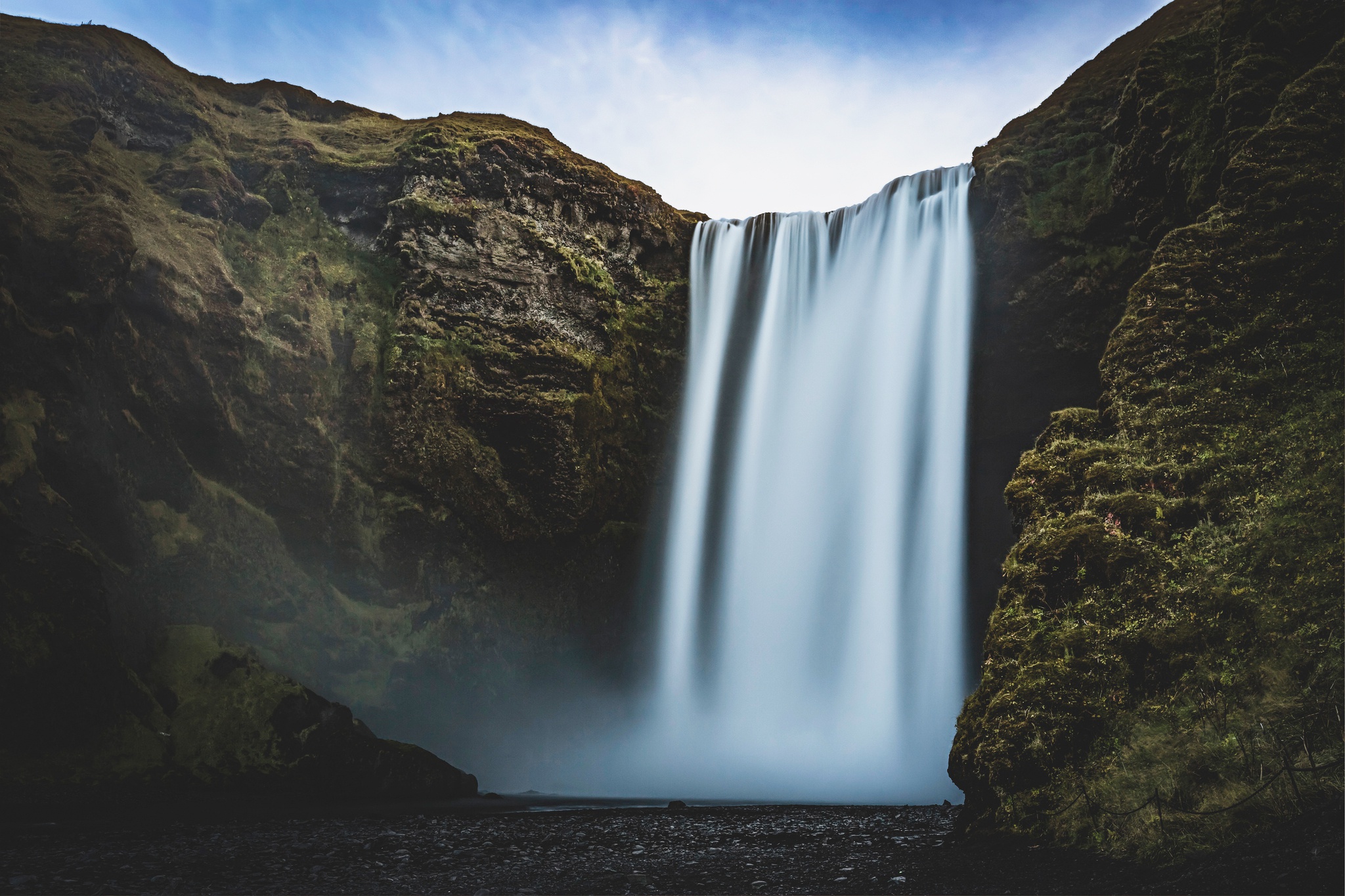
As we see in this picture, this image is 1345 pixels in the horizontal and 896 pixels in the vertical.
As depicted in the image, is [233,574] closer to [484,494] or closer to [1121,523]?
[484,494]

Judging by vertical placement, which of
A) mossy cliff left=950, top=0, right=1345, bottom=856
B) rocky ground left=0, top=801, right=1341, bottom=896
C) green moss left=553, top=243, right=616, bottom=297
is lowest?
rocky ground left=0, top=801, right=1341, bottom=896

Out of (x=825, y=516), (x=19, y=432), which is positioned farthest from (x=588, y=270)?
(x=19, y=432)

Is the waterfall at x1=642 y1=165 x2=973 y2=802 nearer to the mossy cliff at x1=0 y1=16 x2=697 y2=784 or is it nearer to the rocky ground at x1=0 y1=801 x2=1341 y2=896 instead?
the mossy cliff at x1=0 y1=16 x2=697 y2=784

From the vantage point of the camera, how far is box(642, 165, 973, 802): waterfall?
19.0 m

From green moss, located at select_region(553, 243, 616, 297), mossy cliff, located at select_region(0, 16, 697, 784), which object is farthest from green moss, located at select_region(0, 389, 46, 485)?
green moss, located at select_region(553, 243, 616, 297)

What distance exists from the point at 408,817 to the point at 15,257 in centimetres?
1262

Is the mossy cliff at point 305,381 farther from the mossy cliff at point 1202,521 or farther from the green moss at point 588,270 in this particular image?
the mossy cliff at point 1202,521

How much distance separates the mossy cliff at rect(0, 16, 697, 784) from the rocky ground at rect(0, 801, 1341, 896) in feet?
14.8

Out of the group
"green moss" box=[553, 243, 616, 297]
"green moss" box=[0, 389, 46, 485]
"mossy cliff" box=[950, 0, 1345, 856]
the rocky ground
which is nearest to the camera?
the rocky ground

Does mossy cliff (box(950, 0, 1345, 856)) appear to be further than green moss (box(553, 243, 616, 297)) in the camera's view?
No

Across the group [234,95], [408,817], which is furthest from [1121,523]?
[234,95]

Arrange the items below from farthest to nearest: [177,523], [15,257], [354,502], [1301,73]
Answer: [354,502]
[177,523]
[15,257]
[1301,73]

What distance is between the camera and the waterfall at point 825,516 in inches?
747

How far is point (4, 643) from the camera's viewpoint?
1167cm
